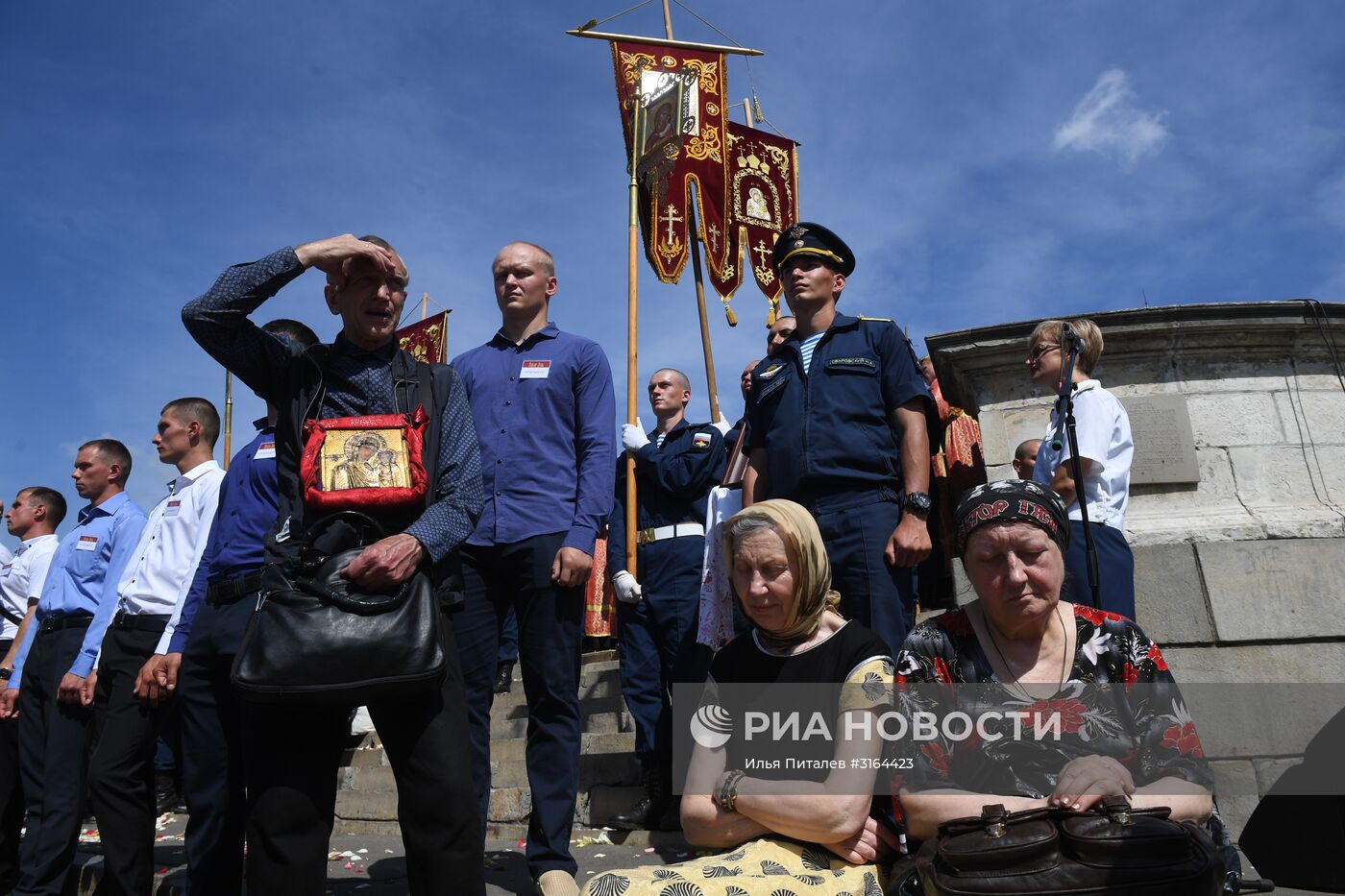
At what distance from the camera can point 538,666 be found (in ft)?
10.7

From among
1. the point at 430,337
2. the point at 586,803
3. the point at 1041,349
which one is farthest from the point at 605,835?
the point at 430,337

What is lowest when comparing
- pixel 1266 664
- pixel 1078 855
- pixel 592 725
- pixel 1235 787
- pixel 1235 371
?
pixel 1235 787

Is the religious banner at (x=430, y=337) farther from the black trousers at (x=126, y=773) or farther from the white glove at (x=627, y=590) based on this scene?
the black trousers at (x=126, y=773)

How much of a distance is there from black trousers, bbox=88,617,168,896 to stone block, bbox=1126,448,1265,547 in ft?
15.9

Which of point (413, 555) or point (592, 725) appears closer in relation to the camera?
point (413, 555)

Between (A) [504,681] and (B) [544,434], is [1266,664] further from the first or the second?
(A) [504,681]

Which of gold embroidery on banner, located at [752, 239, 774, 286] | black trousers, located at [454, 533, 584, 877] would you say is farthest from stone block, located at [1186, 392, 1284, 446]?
gold embroidery on banner, located at [752, 239, 774, 286]

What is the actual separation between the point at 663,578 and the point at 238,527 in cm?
241

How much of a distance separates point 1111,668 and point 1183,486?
139 inches

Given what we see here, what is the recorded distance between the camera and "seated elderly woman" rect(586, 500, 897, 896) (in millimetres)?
2305

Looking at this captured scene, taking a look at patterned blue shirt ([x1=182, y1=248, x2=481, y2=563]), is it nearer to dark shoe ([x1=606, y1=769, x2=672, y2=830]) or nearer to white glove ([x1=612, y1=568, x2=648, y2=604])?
dark shoe ([x1=606, y1=769, x2=672, y2=830])

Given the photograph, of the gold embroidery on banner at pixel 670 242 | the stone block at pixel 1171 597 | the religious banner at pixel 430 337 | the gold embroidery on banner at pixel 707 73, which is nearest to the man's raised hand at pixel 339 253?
the stone block at pixel 1171 597

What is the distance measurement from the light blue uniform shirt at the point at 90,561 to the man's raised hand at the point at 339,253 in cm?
279

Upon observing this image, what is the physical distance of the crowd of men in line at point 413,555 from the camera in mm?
2410
